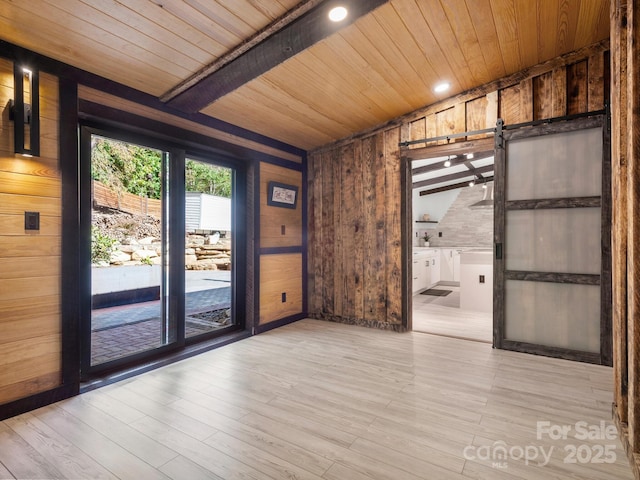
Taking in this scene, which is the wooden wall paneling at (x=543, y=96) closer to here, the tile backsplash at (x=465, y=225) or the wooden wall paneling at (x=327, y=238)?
the wooden wall paneling at (x=327, y=238)

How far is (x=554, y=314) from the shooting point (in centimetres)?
328

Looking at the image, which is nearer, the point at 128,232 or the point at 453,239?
the point at 128,232

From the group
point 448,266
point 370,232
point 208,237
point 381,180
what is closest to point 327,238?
point 370,232

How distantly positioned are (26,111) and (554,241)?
4.48m

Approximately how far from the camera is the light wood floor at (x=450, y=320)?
4.02 metres

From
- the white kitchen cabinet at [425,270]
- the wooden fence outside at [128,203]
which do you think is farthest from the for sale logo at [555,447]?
the white kitchen cabinet at [425,270]

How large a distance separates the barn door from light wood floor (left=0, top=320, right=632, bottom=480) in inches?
11.9

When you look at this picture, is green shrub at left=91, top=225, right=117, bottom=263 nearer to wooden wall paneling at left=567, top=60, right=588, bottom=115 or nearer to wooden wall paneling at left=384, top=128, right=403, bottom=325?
wooden wall paneling at left=384, top=128, right=403, bottom=325

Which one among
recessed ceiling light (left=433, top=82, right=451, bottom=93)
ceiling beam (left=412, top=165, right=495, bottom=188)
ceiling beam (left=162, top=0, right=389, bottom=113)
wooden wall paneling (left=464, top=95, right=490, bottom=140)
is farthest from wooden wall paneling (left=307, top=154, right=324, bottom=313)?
ceiling beam (left=412, top=165, right=495, bottom=188)

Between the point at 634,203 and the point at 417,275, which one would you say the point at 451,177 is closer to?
the point at 417,275

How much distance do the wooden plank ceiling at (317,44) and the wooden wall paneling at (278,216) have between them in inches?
26.5

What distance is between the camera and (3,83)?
7.04 feet

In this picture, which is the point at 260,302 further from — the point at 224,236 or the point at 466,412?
the point at 466,412

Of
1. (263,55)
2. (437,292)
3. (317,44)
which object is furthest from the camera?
(437,292)
